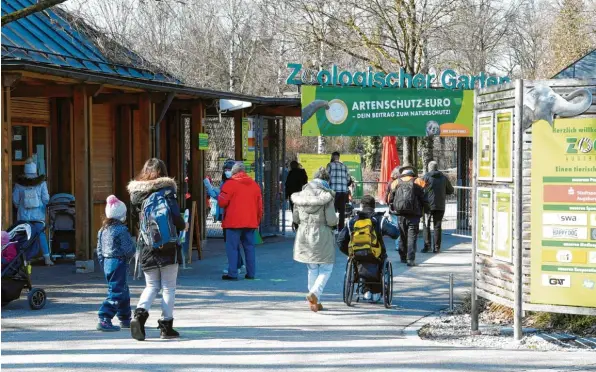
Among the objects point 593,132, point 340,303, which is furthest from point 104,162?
point 593,132

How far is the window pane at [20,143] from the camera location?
17.2m

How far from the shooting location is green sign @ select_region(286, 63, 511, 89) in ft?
71.7

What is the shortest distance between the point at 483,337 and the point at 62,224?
970cm

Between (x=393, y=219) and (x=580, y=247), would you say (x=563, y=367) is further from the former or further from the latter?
(x=393, y=219)

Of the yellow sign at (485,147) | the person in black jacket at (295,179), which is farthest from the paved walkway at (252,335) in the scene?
the person in black jacket at (295,179)

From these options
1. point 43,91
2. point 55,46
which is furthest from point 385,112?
point 43,91

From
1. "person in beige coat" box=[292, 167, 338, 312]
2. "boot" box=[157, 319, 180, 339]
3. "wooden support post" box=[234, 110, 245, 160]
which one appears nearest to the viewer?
"boot" box=[157, 319, 180, 339]

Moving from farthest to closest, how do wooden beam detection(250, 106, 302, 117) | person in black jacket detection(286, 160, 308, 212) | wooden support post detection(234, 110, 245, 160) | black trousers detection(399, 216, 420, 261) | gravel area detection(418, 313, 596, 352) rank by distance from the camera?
person in black jacket detection(286, 160, 308, 212), wooden beam detection(250, 106, 302, 117), wooden support post detection(234, 110, 245, 160), black trousers detection(399, 216, 420, 261), gravel area detection(418, 313, 596, 352)

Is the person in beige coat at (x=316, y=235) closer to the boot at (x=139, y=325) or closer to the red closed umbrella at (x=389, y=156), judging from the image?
the boot at (x=139, y=325)

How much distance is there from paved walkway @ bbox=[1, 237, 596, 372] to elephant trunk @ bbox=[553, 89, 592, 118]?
7.21 feet

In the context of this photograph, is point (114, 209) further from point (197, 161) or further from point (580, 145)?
point (197, 161)

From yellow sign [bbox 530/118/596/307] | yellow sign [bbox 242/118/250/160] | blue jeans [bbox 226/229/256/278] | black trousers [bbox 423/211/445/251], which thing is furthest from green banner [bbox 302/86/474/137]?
yellow sign [bbox 530/118/596/307]

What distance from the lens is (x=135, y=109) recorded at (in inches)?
810

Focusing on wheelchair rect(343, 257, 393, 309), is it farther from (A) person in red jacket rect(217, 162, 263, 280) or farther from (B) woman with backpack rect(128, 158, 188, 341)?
(B) woman with backpack rect(128, 158, 188, 341)
